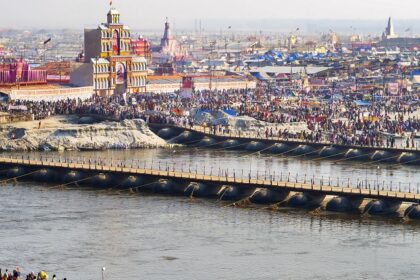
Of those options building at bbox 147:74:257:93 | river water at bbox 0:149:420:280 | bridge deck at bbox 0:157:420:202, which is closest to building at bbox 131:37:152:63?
building at bbox 147:74:257:93

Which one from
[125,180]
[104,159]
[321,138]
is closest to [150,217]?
[125,180]

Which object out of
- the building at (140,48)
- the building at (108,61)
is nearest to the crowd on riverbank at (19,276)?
the building at (108,61)

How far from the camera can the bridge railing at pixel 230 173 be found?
6912 cm

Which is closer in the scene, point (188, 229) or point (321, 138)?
point (188, 229)

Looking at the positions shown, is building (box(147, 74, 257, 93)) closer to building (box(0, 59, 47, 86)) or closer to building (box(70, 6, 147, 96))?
building (box(70, 6, 147, 96))

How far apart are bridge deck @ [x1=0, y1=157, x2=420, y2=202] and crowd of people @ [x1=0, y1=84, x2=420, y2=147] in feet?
71.7

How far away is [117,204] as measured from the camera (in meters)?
64.8

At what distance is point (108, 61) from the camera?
4673 inches

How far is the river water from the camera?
50.4 m

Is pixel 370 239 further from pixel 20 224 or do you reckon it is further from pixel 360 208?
pixel 20 224

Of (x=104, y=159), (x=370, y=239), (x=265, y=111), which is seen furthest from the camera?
(x=265, y=111)

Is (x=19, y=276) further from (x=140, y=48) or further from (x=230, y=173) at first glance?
(x=140, y=48)

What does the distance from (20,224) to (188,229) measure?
7624 millimetres

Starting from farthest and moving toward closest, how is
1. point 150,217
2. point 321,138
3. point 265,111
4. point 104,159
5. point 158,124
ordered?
point 265,111 < point 158,124 < point 321,138 < point 104,159 < point 150,217
